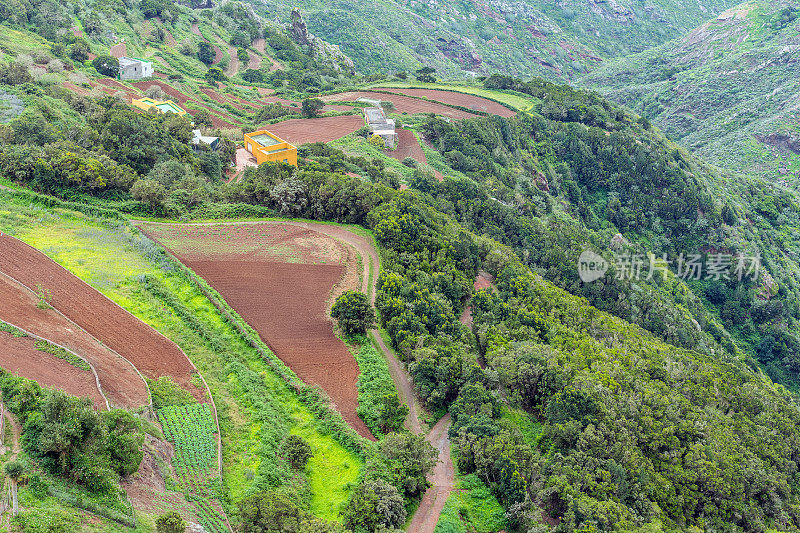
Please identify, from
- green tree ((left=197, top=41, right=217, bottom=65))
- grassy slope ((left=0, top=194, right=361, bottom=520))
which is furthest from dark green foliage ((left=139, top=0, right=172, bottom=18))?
grassy slope ((left=0, top=194, right=361, bottom=520))

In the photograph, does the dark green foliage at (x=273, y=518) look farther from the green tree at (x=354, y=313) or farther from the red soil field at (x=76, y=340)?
the green tree at (x=354, y=313)

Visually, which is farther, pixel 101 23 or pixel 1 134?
pixel 101 23

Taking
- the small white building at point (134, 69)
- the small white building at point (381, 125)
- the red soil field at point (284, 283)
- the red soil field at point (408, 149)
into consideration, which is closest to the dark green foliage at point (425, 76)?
the small white building at point (381, 125)

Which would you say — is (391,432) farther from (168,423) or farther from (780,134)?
(780,134)

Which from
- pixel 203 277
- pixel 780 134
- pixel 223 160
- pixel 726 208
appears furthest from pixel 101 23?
pixel 780 134

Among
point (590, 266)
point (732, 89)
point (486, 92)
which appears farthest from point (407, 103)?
point (732, 89)
